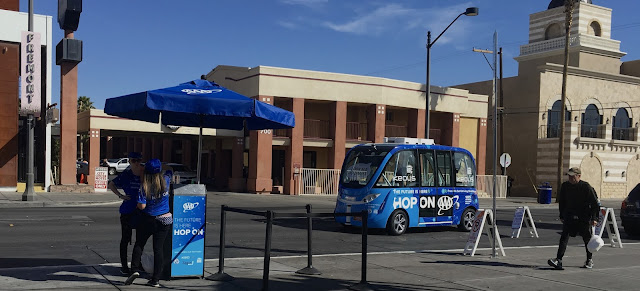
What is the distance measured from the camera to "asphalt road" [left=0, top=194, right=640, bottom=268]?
10.5 metres

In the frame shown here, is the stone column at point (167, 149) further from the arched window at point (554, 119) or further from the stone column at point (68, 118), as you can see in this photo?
the arched window at point (554, 119)

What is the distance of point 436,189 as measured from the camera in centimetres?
1560

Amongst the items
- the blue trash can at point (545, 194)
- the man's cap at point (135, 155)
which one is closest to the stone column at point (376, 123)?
the blue trash can at point (545, 194)

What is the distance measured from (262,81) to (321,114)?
5.76 meters

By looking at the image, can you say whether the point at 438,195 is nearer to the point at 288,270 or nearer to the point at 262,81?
the point at 288,270

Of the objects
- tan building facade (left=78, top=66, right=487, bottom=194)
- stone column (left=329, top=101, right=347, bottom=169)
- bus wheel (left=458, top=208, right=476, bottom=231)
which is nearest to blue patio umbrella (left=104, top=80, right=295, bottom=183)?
bus wheel (left=458, top=208, right=476, bottom=231)

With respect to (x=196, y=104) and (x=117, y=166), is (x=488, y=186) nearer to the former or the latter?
(x=117, y=166)

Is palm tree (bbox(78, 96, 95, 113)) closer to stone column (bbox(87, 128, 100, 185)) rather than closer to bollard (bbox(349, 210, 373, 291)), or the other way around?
stone column (bbox(87, 128, 100, 185))

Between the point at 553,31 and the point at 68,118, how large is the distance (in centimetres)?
3428

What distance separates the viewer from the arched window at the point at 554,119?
40.7m

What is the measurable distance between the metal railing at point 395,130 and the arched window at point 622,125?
1644cm

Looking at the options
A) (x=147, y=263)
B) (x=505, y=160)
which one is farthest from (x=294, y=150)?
(x=147, y=263)

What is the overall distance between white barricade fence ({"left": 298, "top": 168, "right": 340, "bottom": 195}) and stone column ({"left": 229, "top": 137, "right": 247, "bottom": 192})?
3.43 meters

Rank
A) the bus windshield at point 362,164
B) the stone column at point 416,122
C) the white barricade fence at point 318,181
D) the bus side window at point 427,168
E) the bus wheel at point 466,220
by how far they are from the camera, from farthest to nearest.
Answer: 1. the stone column at point 416,122
2. the white barricade fence at point 318,181
3. the bus wheel at point 466,220
4. the bus side window at point 427,168
5. the bus windshield at point 362,164
